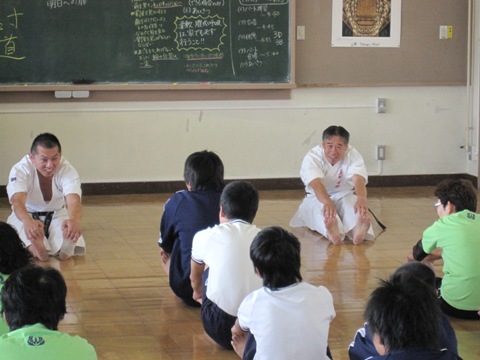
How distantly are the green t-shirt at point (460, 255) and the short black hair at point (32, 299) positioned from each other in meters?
2.06

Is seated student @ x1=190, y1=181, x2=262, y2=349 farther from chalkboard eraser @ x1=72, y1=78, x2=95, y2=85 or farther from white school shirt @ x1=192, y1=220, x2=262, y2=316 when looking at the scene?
chalkboard eraser @ x1=72, y1=78, x2=95, y2=85

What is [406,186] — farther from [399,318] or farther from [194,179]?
[399,318]

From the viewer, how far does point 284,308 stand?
2.84 meters

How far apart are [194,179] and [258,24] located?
3.76 metres

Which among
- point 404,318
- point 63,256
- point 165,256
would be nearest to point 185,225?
point 165,256

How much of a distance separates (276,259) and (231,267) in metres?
0.62

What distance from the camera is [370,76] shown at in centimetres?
785

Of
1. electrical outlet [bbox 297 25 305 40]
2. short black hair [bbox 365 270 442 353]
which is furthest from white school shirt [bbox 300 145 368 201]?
short black hair [bbox 365 270 442 353]

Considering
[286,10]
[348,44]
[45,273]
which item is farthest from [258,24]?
[45,273]

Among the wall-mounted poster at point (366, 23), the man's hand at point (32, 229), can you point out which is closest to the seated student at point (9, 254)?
the man's hand at point (32, 229)

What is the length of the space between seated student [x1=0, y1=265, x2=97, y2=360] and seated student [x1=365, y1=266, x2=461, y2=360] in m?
0.80

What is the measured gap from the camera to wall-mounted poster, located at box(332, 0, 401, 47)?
770 centimetres

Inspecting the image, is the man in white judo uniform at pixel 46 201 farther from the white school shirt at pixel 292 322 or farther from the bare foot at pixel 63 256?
the white school shirt at pixel 292 322

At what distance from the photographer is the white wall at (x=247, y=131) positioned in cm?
741
